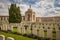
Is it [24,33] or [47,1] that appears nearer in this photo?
[24,33]

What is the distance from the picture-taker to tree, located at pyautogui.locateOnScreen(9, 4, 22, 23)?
452 centimetres

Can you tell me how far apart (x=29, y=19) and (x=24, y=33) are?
1.51 feet

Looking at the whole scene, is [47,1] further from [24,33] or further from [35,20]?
[24,33]

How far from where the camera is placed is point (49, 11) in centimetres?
449

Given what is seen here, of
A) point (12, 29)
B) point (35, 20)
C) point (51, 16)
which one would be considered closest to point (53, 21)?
point (51, 16)

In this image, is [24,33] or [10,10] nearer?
[24,33]

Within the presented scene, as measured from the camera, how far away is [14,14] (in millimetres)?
4570

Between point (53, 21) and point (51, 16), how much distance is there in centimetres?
14

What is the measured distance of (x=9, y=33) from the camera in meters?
4.29

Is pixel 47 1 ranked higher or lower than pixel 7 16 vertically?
higher

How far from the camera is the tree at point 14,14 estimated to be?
452 centimetres

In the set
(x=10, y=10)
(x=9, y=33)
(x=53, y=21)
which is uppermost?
(x=10, y=10)

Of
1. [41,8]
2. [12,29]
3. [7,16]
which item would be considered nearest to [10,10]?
[7,16]

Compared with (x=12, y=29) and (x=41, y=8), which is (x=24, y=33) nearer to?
(x=12, y=29)
